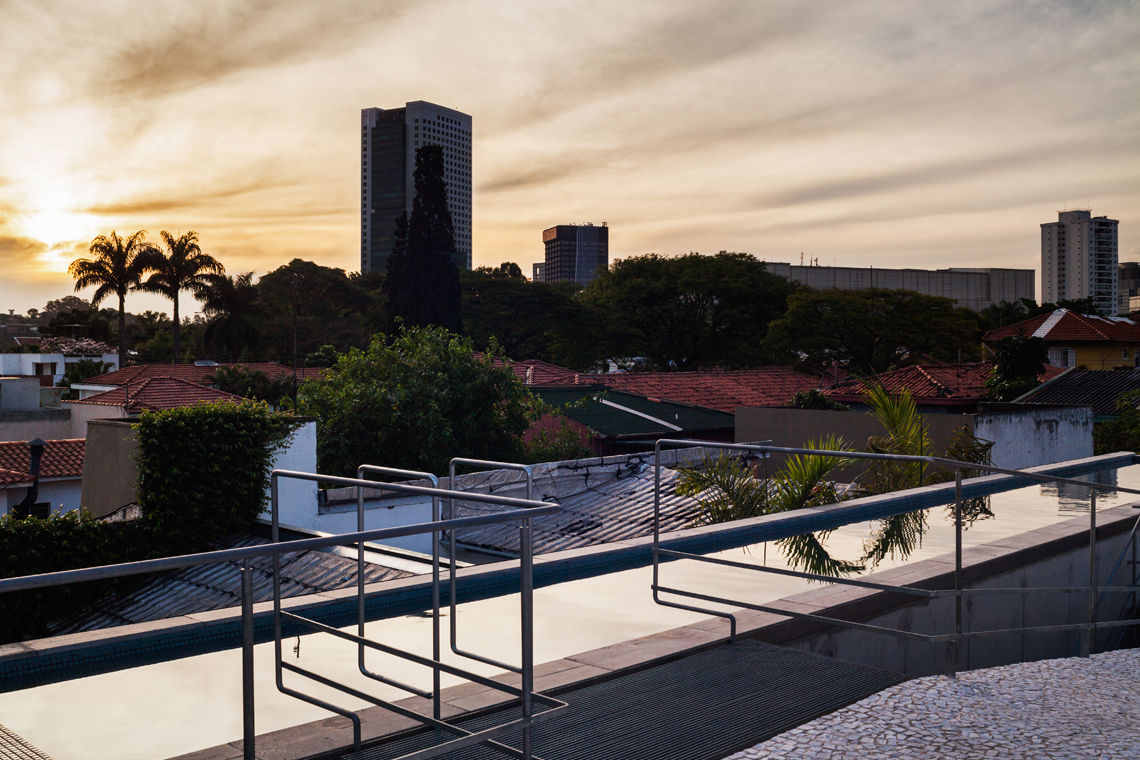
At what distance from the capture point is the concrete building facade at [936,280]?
133875 mm

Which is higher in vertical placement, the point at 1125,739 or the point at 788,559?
the point at 788,559

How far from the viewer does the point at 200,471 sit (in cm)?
1741

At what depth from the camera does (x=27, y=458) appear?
3278 centimetres

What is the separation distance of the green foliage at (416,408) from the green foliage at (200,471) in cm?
467

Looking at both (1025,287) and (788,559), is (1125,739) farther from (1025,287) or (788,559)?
(1025,287)

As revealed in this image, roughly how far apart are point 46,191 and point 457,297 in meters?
21.1

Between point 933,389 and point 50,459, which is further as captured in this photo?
point 50,459

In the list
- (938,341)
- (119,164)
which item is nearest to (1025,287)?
(938,341)

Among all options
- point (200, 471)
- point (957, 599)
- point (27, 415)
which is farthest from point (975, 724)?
point (27, 415)

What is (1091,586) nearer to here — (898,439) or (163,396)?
(898,439)

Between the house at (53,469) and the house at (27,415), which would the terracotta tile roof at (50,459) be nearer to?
the house at (53,469)

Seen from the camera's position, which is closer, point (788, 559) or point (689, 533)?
point (788, 559)

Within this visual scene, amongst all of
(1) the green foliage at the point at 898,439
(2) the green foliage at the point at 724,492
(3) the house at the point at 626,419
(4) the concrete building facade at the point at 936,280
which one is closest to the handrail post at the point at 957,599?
(2) the green foliage at the point at 724,492

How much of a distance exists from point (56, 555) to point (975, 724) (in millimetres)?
14803
